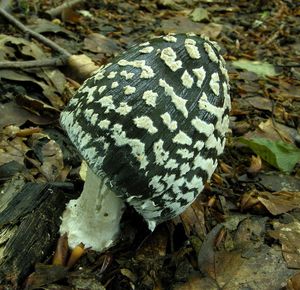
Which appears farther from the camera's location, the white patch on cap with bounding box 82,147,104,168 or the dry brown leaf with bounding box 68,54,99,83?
the dry brown leaf with bounding box 68,54,99,83

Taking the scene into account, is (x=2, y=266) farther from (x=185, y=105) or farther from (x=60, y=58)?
(x=60, y=58)

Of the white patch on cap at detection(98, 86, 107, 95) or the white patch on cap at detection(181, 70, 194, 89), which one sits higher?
the white patch on cap at detection(181, 70, 194, 89)

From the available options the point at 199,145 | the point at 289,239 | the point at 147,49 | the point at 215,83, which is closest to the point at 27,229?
the point at 199,145

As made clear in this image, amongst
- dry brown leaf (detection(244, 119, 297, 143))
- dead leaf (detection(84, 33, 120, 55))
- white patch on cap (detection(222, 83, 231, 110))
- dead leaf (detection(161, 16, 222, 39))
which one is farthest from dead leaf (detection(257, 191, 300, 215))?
dead leaf (detection(161, 16, 222, 39))

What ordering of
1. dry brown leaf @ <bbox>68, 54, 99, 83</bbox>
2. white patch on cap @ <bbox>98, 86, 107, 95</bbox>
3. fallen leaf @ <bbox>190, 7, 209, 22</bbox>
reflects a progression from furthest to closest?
1. fallen leaf @ <bbox>190, 7, 209, 22</bbox>
2. dry brown leaf @ <bbox>68, 54, 99, 83</bbox>
3. white patch on cap @ <bbox>98, 86, 107, 95</bbox>

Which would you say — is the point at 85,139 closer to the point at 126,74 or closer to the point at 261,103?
the point at 126,74

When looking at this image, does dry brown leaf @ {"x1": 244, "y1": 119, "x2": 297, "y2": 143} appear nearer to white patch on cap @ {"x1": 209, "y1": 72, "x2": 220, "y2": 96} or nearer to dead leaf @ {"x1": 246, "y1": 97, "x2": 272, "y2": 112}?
dead leaf @ {"x1": 246, "y1": 97, "x2": 272, "y2": 112}

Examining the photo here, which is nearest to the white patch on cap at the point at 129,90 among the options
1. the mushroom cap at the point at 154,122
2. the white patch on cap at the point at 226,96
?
the mushroom cap at the point at 154,122
